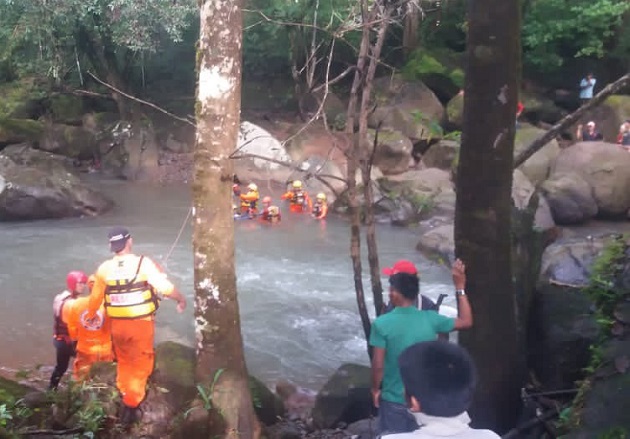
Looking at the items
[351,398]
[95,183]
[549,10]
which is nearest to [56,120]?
[95,183]

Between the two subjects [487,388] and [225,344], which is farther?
[225,344]

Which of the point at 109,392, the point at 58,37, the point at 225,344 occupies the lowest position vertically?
the point at 109,392

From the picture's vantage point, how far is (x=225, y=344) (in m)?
5.47

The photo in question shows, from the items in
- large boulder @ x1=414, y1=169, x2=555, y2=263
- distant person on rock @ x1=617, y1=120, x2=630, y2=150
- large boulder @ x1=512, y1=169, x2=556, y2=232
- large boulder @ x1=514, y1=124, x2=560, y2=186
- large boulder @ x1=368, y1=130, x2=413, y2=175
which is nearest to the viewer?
large boulder @ x1=414, y1=169, x2=555, y2=263

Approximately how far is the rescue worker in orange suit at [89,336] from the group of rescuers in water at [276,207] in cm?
1053

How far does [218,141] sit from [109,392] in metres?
2.07

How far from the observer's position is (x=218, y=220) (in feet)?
17.6

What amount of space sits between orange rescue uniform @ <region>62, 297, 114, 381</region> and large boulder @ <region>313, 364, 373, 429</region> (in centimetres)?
199

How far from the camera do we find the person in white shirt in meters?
2.42

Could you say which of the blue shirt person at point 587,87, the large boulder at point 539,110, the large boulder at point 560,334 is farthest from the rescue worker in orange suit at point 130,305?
the large boulder at point 539,110

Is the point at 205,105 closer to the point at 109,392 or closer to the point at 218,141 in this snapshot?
the point at 218,141

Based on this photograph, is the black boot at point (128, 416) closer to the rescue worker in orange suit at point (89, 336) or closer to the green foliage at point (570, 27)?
the rescue worker in orange suit at point (89, 336)

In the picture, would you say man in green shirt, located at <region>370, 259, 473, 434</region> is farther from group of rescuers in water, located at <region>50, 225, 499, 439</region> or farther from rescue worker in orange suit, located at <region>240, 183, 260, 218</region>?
rescue worker in orange suit, located at <region>240, 183, 260, 218</region>

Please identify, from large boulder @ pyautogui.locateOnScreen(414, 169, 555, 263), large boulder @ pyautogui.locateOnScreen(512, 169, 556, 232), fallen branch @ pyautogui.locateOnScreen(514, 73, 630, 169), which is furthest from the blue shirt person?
fallen branch @ pyautogui.locateOnScreen(514, 73, 630, 169)
